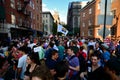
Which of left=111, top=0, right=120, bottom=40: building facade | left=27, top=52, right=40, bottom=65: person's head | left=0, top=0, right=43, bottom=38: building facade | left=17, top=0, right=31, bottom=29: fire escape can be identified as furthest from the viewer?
A: left=17, top=0, right=31, bottom=29: fire escape

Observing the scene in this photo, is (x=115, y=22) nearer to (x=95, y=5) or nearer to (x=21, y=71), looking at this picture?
(x=95, y=5)

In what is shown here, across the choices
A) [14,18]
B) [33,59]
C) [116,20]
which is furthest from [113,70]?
[14,18]

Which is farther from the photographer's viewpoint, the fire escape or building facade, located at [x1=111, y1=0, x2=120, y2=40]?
the fire escape

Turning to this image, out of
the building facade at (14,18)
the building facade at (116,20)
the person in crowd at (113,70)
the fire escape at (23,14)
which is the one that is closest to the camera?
the person in crowd at (113,70)

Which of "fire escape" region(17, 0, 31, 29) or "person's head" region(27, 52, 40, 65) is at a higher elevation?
"fire escape" region(17, 0, 31, 29)

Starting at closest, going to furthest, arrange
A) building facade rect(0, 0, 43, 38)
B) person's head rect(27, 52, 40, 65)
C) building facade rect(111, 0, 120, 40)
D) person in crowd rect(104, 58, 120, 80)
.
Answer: person in crowd rect(104, 58, 120, 80), person's head rect(27, 52, 40, 65), building facade rect(111, 0, 120, 40), building facade rect(0, 0, 43, 38)

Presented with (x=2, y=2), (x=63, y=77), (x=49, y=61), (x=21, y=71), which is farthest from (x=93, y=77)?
(x=2, y=2)

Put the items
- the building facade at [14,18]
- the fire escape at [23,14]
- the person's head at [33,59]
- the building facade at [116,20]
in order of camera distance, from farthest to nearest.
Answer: the fire escape at [23,14] < the building facade at [14,18] < the building facade at [116,20] < the person's head at [33,59]

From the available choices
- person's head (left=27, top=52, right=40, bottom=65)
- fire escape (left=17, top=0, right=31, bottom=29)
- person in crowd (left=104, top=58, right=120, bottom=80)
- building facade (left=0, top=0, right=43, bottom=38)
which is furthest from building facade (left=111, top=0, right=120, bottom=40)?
person in crowd (left=104, top=58, right=120, bottom=80)

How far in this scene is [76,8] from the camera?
106 metres

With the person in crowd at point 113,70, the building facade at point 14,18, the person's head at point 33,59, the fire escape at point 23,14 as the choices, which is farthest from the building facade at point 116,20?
the person in crowd at point 113,70

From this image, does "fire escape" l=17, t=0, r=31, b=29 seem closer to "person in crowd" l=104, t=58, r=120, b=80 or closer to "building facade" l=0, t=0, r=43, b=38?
"building facade" l=0, t=0, r=43, b=38

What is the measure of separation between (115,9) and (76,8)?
2857 inches

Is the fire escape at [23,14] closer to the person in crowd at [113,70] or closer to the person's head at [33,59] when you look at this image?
the person's head at [33,59]
